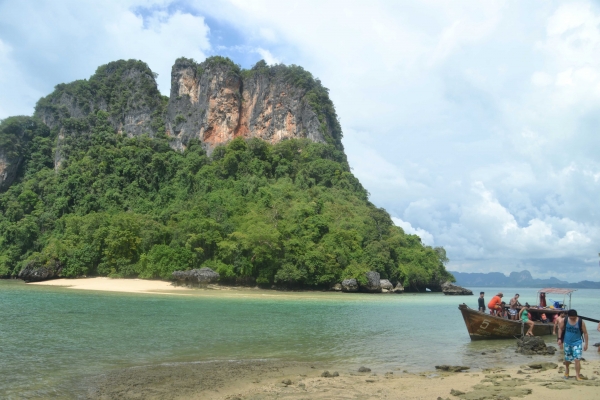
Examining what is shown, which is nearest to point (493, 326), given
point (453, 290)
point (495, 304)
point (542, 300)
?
point (495, 304)

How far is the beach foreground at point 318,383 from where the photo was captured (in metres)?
8.30

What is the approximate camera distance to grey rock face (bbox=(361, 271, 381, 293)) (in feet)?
158

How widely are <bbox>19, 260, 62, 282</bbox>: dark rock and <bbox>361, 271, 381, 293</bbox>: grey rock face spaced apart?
34725 millimetres

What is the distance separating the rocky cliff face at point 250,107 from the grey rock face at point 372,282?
99.8ft

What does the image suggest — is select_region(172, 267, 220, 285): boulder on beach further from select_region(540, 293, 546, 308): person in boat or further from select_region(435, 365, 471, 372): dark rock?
select_region(435, 365, 471, 372): dark rock

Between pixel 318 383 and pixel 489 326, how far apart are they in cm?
978

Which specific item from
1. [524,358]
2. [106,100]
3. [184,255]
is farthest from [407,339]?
[106,100]

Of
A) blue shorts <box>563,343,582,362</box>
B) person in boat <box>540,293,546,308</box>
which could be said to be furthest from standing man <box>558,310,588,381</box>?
person in boat <box>540,293,546,308</box>

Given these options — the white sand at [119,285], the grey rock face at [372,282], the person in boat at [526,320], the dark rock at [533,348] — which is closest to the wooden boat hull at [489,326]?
the person in boat at [526,320]

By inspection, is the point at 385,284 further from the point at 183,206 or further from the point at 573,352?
the point at 573,352

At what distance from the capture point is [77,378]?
371 inches

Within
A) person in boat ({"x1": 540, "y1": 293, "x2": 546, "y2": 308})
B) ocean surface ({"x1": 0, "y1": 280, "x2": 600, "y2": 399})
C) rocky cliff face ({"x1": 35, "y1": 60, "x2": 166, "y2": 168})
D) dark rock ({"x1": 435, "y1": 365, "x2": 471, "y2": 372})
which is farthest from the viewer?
rocky cliff face ({"x1": 35, "y1": 60, "x2": 166, "y2": 168})

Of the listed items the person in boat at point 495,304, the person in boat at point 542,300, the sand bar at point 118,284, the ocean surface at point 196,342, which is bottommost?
the sand bar at point 118,284

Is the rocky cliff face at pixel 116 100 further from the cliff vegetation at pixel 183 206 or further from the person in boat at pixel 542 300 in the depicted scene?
the person in boat at pixel 542 300
